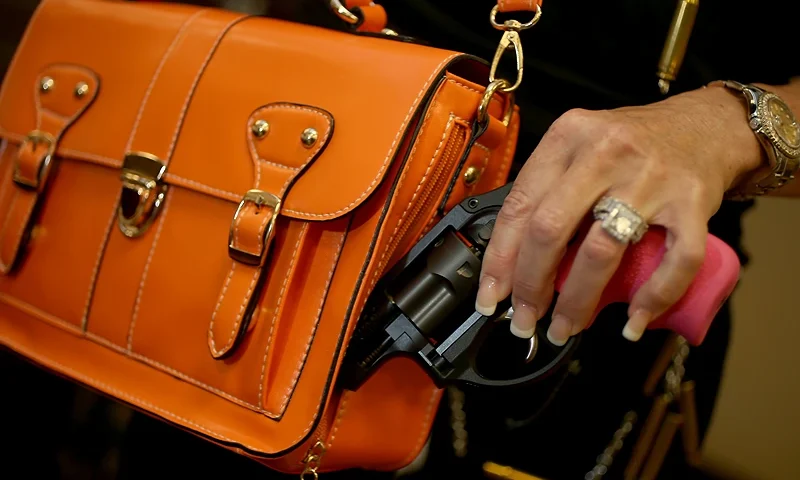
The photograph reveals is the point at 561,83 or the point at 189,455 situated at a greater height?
the point at 561,83

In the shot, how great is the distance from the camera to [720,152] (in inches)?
17.6

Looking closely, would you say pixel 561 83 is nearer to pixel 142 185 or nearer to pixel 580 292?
pixel 580 292

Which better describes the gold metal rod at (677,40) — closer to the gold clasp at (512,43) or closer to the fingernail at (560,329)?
the gold clasp at (512,43)

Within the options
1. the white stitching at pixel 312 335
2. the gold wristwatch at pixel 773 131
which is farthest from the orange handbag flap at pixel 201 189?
the gold wristwatch at pixel 773 131

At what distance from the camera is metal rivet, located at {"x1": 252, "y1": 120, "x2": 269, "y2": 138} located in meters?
0.53

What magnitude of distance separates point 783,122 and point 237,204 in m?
0.45

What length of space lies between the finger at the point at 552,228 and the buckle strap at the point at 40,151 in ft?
1.53

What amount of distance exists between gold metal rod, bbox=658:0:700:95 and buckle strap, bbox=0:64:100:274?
1.77ft

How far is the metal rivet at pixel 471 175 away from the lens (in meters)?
0.53

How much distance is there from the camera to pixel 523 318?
0.46m

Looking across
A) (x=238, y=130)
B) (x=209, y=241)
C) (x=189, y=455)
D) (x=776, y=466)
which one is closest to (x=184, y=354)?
(x=209, y=241)

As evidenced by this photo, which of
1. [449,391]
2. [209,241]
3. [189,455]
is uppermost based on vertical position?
[209,241]

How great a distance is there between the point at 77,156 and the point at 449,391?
446mm

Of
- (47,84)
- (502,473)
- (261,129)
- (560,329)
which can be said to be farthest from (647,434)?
(47,84)
